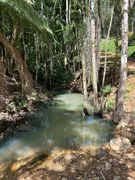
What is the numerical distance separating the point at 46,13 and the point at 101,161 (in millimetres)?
11323

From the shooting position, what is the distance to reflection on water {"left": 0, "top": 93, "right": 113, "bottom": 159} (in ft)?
18.9

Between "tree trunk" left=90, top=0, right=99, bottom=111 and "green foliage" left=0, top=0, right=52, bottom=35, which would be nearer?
"green foliage" left=0, top=0, right=52, bottom=35

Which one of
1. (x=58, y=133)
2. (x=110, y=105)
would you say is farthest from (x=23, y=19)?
(x=110, y=105)

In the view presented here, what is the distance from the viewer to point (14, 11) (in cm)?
421

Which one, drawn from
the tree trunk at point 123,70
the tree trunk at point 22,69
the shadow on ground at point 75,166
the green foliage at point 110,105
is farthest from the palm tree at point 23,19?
the green foliage at point 110,105

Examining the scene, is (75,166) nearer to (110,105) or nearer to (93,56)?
(93,56)

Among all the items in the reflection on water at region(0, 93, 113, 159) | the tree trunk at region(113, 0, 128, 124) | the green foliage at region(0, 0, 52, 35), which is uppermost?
the green foliage at region(0, 0, 52, 35)

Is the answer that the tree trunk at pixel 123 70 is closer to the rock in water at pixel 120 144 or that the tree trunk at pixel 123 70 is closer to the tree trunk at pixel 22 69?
the rock in water at pixel 120 144

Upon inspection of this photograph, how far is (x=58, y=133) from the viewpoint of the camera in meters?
6.78

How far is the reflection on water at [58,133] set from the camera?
227 inches

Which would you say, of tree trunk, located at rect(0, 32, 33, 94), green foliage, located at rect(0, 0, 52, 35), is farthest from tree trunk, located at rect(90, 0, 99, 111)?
tree trunk, located at rect(0, 32, 33, 94)

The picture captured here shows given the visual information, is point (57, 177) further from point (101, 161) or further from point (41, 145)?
point (41, 145)

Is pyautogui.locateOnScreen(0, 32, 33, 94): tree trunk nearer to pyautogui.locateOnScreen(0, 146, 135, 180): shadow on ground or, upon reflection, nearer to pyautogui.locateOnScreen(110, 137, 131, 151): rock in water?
pyautogui.locateOnScreen(0, 146, 135, 180): shadow on ground

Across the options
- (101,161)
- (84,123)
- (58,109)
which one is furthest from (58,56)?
(101,161)
